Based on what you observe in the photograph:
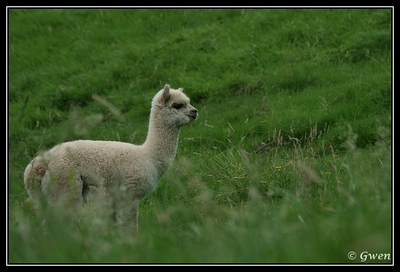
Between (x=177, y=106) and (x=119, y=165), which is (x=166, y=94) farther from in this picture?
(x=119, y=165)

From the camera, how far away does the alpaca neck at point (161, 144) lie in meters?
7.62

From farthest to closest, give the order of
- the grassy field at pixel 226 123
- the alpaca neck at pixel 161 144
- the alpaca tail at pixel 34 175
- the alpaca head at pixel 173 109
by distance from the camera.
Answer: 1. the alpaca head at pixel 173 109
2. the alpaca neck at pixel 161 144
3. the alpaca tail at pixel 34 175
4. the grassy field at pixel 226 123

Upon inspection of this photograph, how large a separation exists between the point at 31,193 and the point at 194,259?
11.2 ft

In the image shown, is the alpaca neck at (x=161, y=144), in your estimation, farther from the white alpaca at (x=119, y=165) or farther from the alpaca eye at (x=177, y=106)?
the alpaca eye at (x=177, y=106)

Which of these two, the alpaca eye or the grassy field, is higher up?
the alpaca eye

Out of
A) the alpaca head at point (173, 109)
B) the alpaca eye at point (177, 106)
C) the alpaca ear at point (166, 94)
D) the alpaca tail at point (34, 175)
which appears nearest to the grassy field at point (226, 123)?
the alpaca tail at point (34, 175)

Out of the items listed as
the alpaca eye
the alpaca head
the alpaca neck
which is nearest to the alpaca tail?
the alpaca neck

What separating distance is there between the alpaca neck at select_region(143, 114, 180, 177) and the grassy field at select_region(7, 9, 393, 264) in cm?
51

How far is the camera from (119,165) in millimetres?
7262

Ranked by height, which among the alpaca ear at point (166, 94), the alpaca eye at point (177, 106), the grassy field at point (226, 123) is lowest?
the grassy field at point (226, 123)

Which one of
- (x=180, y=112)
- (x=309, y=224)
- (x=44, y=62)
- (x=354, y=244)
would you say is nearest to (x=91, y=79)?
(x=44, y=62)

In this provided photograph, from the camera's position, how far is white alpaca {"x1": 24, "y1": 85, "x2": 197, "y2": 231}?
6.86m

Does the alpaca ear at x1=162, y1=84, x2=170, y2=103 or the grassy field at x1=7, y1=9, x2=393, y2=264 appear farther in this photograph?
the alpaca ear at x1=162, y1=84, x2=170, y2=103

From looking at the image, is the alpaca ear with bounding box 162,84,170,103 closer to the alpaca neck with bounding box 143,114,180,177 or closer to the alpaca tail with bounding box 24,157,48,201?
the alpaca neck with bounding box 143,114,180,177
